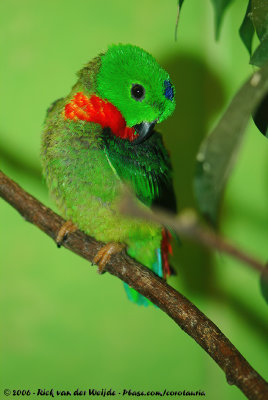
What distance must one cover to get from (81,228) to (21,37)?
2.31ft

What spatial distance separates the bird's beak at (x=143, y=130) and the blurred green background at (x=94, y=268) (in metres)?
0.49

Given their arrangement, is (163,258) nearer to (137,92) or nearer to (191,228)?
(137,92)

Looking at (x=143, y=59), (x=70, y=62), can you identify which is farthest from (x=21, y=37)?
(x=143, y=59)

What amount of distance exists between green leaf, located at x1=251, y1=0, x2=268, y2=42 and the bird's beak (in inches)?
15.5

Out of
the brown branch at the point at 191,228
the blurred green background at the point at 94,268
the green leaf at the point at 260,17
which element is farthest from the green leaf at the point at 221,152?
the blurred green background at the point at 94,268

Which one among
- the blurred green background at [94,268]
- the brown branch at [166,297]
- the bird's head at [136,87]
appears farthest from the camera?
the blurred green background at [94,268]

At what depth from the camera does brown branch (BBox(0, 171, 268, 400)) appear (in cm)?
74

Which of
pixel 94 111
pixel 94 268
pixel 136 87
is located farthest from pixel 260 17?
pixel 94 268

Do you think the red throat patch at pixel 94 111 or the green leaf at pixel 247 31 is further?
the red throat patch at pixel 94 111

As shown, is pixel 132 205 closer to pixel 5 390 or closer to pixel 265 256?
pixel 5 390

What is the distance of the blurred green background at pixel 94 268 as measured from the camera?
1389 mm

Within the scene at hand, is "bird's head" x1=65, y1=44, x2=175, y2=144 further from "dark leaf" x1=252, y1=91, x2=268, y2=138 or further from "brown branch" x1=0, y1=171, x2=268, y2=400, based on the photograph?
"dark leaf" x1=252, y1=91, x2=268, y2=138

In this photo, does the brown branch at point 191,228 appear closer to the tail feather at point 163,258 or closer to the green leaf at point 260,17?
the green leaf at point 260,17

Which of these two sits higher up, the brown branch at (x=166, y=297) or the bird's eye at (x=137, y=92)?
the bird's eye at (x=137, y=92)
